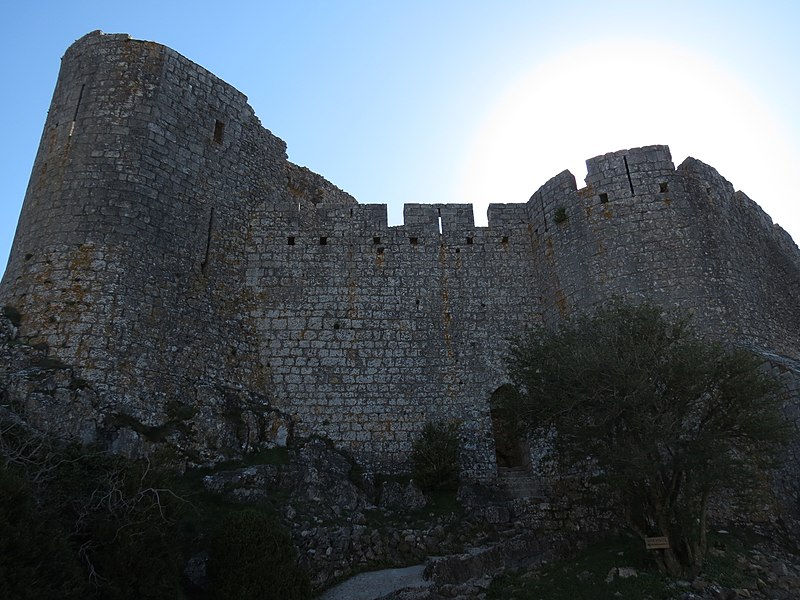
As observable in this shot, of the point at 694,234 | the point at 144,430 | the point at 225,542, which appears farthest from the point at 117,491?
the point at 694,234

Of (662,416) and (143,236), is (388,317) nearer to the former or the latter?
(143,236)

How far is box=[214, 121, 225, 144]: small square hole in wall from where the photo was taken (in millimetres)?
16722

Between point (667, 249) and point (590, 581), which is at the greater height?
point (667, 249)

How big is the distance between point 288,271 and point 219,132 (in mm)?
4363

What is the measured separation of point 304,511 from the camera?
11.6m

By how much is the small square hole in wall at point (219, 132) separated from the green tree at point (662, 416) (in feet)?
36.4

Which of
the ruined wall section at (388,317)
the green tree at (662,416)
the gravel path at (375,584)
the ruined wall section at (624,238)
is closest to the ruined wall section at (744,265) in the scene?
the ruined wall section at (624,238)

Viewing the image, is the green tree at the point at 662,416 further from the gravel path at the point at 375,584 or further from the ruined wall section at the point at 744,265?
the ruined wall section at the point at 744,265

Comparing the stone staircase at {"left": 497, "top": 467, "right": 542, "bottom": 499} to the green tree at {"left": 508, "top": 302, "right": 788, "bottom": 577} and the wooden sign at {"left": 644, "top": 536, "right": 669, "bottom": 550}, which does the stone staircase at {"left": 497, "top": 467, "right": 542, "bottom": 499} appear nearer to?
the green tree at {"left": 508, "top": 302, "right": 788, "bottom": 577}

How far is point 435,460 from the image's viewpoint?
13672 mm

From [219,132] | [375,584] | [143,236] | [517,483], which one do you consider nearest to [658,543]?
[375,584]

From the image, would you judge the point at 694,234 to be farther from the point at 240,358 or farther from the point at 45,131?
the point at 45,131

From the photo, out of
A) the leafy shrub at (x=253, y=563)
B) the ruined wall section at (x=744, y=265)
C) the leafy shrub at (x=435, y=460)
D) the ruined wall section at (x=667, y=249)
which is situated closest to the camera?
the leafy shrub at (x=253, y=563)

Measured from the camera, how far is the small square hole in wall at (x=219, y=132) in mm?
16722
